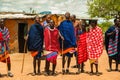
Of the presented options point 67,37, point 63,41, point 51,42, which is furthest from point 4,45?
point 67,37

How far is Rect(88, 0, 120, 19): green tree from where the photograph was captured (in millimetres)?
35688

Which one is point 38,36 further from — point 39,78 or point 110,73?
point 110,73

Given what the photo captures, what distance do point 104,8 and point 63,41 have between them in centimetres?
2553

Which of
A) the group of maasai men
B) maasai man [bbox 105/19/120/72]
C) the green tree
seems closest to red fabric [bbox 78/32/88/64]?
the group of maasai men

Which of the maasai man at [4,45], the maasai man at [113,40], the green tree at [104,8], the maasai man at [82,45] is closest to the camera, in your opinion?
the maasai man at [4,45]

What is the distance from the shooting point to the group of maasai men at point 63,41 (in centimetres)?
1230

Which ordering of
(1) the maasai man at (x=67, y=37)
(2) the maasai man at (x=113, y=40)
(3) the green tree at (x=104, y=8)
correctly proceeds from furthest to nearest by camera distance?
(3) the green tree at (x=104, y=8) → (2) the maasai man at (x=113, y=40) → (1) the maasai man at (x=67, y=37)

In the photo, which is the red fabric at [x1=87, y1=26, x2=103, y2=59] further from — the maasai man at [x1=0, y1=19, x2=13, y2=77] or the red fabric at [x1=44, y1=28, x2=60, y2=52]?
the maasai man at [x1=0, y1=19, x2=13, y2=77]

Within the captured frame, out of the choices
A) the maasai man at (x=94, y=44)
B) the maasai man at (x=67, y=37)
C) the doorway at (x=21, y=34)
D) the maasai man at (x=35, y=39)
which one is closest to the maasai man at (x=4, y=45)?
the maasai man at (x=35, y=39)

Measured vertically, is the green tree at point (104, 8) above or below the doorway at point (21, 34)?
above

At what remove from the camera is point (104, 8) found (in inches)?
1476

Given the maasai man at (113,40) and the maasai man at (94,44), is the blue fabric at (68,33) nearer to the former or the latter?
the maasai man at (94,44)

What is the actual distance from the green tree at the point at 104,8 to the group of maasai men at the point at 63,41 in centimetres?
2255

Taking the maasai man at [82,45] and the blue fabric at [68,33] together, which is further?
the maasai man at [82,45]
